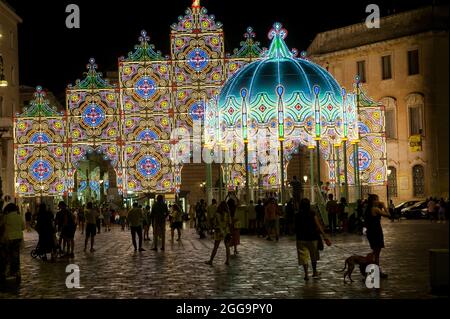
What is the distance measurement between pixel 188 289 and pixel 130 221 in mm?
10739

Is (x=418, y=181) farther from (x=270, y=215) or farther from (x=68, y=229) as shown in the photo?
(x=68, y=229)

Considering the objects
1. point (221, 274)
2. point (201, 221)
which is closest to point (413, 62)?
point (201, 221)

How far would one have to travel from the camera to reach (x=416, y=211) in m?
46.9

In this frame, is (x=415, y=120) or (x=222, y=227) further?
(x=415, y=120)

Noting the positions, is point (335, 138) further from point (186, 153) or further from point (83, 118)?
point (83, 118)

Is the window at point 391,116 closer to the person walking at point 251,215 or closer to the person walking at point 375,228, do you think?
the person walking at point 251,215

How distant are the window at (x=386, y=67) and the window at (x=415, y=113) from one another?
2159 mm

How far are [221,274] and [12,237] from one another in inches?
177

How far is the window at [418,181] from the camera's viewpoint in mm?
51719

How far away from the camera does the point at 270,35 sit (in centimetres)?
3412

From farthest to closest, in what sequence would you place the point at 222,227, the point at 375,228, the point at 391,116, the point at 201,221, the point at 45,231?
the point at 391,116 < the point at 201,221 < the point at 45,231 < the point at 222,227 < the point at 375,228

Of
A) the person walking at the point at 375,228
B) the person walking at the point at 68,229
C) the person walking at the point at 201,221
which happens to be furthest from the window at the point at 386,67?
the person walking at the point at 375,228
